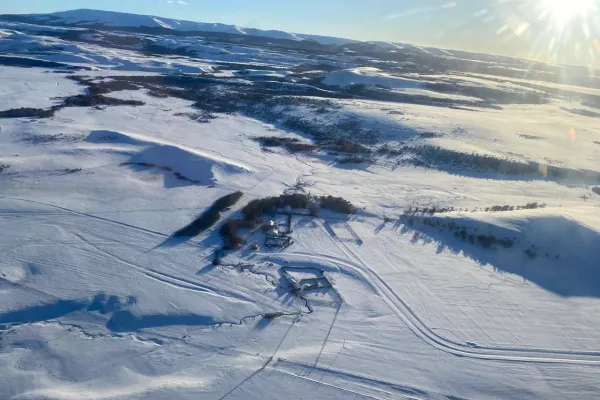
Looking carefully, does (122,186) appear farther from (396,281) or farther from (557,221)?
(557,221)

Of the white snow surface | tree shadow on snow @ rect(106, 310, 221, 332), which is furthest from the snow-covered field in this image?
the white snow surface

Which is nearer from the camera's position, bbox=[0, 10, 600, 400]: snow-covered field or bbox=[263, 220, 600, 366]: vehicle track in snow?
bbox=[0, 10, 600, 400]: snow-covered field

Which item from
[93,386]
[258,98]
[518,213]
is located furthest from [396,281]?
[258,98]

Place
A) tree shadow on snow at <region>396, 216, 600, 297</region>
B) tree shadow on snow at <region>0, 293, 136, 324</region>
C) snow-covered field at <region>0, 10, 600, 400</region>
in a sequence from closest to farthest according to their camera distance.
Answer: snow-covered field at <region>0, 10, 600, 400</region>, tree shadow on snow at <region>0, 293, 136, 324</region>, tree shadow on snow at <region>396, 216, 600, 297</region>

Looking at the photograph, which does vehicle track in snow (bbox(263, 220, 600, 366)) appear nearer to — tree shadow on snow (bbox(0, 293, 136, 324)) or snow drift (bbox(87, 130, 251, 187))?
tree shadow on snow (bbox(0, 293, 136, 324))

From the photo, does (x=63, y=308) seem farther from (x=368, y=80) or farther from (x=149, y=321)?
(x=368, y=80)

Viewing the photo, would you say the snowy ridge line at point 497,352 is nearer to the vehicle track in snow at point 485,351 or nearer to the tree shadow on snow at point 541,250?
the vehicle track in snow at point 485,351

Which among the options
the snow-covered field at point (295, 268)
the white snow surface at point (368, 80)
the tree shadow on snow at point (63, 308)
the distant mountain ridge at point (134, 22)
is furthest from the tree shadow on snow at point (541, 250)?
the distant mountain ridge at point (134, 22)

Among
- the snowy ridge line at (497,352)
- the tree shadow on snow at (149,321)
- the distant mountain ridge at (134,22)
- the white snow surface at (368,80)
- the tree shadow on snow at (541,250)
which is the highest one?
the distant mountain ridge at (134,22)
